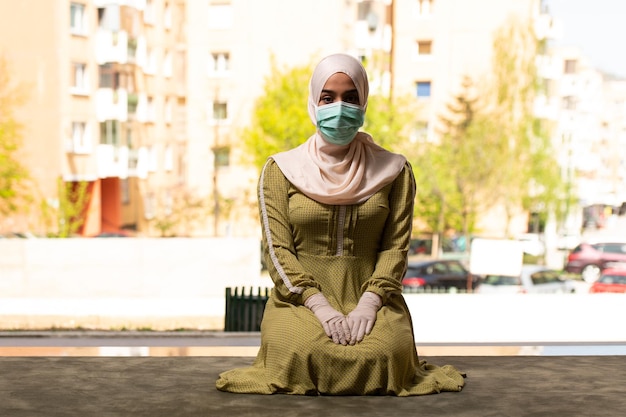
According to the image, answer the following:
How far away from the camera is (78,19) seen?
28.0 metres

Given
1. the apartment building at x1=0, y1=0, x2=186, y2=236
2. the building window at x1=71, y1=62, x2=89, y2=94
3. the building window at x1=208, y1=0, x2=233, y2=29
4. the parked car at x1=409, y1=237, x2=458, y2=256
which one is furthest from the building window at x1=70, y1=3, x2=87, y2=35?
the parked car at x1=409, y1=237, x2=458, y2=256

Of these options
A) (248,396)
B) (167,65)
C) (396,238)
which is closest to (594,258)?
(167,65)

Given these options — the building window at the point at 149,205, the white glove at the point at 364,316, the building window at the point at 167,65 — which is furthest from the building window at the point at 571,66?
the white glove at the point at 364,316

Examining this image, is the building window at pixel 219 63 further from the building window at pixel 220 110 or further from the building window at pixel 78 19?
the building window at pixel 78 19

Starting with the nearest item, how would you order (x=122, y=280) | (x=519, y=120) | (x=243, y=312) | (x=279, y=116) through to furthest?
(x=243, y=312) → (x=122, y=280) → (x=279, y=116) → (x=519, y=120)

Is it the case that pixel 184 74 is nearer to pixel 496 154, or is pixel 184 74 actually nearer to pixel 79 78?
pixel 79 78

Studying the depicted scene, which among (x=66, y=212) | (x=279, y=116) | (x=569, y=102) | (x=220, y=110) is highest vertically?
(x=569, y=102)

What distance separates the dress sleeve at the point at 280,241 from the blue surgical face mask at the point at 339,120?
0.83 feet

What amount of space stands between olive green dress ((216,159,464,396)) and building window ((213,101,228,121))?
28.4 meters

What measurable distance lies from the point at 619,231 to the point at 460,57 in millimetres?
22326

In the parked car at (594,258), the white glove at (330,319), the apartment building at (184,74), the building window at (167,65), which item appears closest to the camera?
the white glove at (330,319)

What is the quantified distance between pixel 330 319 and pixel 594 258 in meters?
23.7

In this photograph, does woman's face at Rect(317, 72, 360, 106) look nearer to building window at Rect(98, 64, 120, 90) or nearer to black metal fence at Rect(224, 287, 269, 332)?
black metal fence at Rect(224, 287, 269, 332)

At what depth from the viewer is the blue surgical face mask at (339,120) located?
11.8ft
